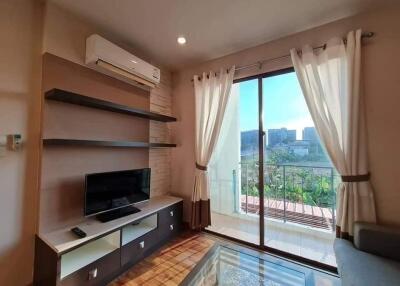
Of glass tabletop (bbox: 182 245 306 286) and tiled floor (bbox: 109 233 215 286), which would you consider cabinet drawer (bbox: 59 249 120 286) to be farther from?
glass tabletop (bbox: 182 245 306 286)

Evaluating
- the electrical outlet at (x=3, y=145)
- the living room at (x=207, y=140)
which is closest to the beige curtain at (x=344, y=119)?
the living room at (x=207, y=140)

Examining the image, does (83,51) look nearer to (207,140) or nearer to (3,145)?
(3,145)

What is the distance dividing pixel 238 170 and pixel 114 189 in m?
1.65

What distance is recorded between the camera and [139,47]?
2547 mm

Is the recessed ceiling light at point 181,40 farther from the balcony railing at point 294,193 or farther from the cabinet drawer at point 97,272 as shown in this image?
the cabinet drawer at point 97,272

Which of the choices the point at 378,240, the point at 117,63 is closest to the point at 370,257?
the point at 378,240

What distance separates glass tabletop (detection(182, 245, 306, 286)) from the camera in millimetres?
1463

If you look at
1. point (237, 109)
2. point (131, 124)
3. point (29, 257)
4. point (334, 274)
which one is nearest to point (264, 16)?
point (237, 109)

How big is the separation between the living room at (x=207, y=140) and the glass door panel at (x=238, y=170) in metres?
0.03

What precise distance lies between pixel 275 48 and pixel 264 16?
50cm

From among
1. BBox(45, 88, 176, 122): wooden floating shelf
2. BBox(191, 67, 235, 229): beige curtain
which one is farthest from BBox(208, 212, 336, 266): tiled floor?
BBox(45, 88, 176, 122): wooden floating shelf

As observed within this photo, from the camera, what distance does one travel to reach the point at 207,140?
2736 millimetres

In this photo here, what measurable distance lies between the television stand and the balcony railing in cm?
148

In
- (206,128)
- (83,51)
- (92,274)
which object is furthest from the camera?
(206,128)
